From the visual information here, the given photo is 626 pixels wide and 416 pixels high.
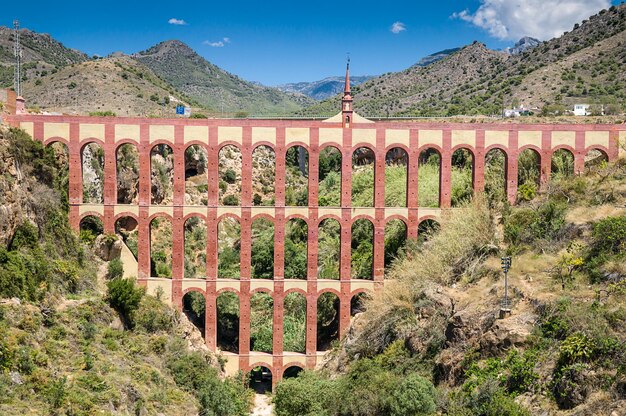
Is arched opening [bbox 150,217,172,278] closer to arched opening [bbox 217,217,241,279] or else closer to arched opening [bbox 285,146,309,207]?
arched opening [bbox 217,217,241,279]

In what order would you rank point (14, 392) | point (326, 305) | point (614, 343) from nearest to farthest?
point (614, 343) < point (14, 392) < point (326, 305)

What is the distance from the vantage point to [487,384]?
23.3 metres

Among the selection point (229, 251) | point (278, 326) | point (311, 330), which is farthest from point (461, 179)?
point (278, 326)

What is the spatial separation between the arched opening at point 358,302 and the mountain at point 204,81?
3032 inches

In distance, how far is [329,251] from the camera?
52.7 meters

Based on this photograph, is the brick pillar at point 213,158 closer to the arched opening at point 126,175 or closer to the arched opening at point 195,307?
the arched opening at point 195,307

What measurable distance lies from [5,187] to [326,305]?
902 inches

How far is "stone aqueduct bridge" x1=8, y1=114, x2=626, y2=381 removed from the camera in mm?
39906

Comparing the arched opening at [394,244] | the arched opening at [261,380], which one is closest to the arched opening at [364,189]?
the arched opening at [394,244]

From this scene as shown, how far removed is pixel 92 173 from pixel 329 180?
1197 inches

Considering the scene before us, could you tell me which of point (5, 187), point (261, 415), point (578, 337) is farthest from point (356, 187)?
point (578, 337)

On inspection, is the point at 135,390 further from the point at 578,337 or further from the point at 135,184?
the point at 135,184

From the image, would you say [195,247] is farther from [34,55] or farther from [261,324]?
[34,55]

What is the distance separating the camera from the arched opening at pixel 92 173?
1884 inches
